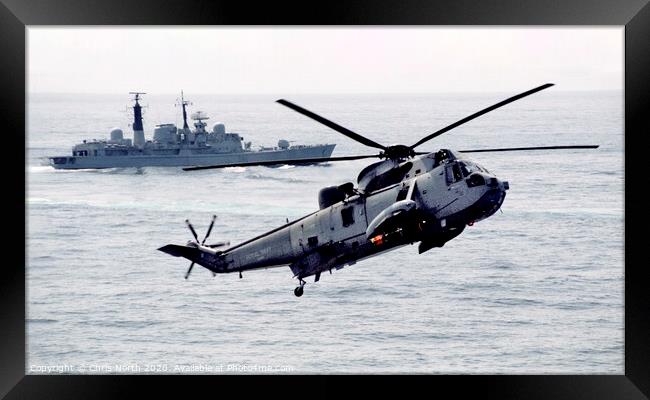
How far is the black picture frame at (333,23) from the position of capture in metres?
14.9

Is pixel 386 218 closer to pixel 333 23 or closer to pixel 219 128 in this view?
pixel 333 23

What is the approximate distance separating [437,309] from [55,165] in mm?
8365

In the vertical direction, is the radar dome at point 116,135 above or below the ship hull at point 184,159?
above

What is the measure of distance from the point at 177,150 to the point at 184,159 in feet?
1.55

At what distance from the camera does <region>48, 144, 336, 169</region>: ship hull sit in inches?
798

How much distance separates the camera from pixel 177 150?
2205 cm

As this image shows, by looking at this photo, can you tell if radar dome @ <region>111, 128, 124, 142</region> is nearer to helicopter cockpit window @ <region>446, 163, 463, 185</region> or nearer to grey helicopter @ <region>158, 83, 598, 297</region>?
grey helicopter @ <region>158, 83, 598, 297</region>

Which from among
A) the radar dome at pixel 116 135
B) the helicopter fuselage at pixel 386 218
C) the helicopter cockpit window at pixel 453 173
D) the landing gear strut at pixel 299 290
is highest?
the radar dome at pixel 116 135

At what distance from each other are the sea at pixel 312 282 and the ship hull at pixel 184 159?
2.39 feet

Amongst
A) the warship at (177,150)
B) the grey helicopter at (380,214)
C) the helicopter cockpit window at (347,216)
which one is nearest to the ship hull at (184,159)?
the warship at (177,150)

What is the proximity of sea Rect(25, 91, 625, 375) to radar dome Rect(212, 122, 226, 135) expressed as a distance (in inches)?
26.8

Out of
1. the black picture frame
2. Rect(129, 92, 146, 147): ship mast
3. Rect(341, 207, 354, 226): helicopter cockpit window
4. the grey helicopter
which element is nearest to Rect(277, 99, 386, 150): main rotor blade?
the grey helicopter

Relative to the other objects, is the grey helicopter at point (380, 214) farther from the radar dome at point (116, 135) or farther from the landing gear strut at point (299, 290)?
the radar dome at point (116, 135)
